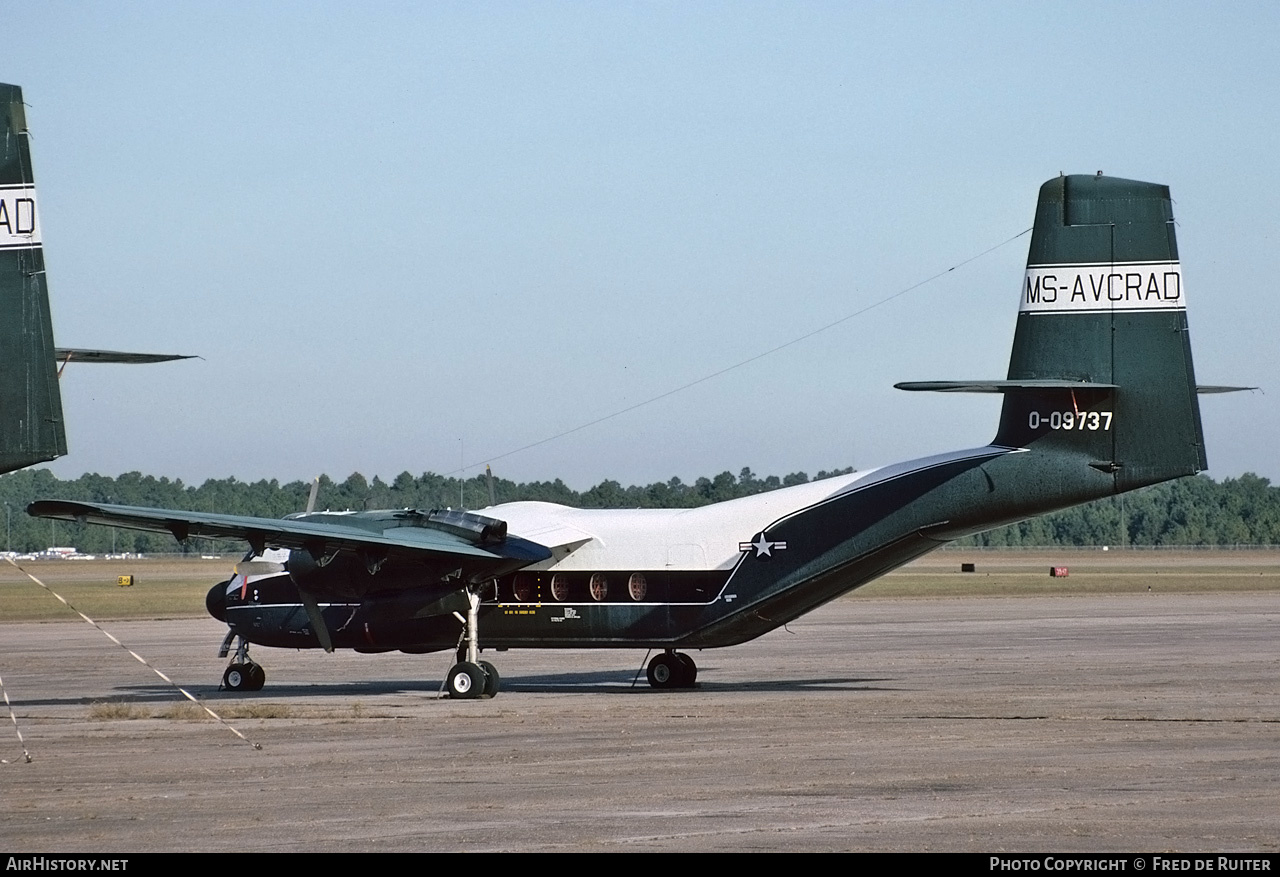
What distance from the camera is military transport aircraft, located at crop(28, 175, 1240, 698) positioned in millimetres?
24000

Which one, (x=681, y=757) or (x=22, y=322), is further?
(x=681, y=757)

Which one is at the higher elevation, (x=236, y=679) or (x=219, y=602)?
(x=219, y=602)

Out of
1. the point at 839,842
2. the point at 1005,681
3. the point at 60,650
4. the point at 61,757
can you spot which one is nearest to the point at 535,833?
the point at 839,842

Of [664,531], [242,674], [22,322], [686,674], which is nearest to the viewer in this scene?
[22,322]

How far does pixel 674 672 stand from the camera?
2802cm

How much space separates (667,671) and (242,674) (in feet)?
24.8

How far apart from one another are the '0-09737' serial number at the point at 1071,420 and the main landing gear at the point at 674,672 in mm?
7469

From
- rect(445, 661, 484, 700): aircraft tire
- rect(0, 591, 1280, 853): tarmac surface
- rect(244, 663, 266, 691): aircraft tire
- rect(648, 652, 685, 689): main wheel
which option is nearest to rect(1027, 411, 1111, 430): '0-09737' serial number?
rect(0, 591, 1280, 853): tarmac surface

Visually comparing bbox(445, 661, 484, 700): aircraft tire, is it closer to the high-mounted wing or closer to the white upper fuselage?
the high-mounted wing

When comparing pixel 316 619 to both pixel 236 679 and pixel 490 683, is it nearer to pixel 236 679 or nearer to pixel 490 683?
pixel 490 683

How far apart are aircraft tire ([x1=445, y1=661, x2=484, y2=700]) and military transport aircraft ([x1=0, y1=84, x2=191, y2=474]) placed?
1315 centimetres

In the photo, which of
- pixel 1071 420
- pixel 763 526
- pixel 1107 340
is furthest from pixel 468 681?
pixel 1107 340

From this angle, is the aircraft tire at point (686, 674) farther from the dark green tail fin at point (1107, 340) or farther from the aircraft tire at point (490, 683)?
the dark green tail fin at point (1107, 340)
